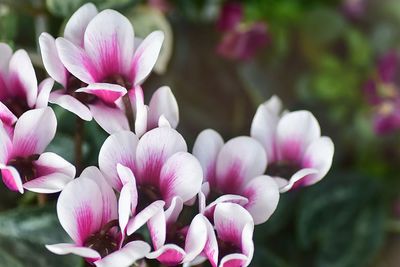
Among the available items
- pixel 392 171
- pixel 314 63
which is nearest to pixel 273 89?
pixel 314 63

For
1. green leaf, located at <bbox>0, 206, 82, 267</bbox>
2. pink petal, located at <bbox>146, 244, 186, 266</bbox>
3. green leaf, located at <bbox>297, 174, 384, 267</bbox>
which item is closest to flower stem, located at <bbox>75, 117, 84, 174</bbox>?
green leaf, located at <bbox>0, 206, 82, 267</bbox>

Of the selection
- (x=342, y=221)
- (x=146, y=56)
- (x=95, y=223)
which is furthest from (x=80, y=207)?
(x=342, y=221)

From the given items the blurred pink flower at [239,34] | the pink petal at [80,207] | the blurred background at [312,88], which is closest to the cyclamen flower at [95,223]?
the pink petal at [80,207]

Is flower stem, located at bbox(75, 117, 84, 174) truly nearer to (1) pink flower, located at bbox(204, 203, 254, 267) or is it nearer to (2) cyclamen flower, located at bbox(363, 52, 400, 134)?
(1) pink flower, located at bbox(204, 203, 254, 267)

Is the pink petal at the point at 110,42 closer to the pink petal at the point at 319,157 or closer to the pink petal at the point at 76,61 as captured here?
the pink petal at the point at 76,61

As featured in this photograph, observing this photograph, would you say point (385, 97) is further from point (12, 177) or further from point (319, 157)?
point (12, 177)
